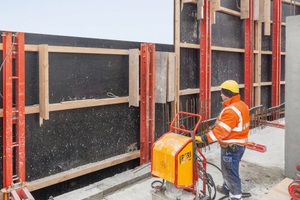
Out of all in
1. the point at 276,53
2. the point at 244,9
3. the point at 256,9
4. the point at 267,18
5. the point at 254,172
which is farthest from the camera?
the point at 276,53

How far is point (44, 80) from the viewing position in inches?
146

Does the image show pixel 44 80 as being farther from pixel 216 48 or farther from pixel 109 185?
pixel 216 48

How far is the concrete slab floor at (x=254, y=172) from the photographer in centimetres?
430

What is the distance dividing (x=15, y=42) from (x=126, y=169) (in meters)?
3.27

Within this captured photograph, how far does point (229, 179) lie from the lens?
3.72 m

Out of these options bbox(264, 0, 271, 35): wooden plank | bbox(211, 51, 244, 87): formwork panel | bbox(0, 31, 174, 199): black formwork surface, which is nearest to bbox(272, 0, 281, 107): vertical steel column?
bbox(264, 0, 271, 35): wooden plank

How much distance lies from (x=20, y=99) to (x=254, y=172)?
4.48 metres

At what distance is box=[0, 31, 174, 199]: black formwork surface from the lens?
397 cm

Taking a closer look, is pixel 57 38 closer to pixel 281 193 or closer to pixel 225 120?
pixel 225 120

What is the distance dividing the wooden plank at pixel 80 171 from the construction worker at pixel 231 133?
210 cm

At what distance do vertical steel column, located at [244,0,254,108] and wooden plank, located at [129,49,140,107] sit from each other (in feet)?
15.7

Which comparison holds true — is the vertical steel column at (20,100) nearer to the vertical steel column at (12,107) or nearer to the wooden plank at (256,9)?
the vertical steel column at (12,107)

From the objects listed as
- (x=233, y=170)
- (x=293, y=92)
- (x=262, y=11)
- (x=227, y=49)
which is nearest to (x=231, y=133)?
(x=233, y=170)

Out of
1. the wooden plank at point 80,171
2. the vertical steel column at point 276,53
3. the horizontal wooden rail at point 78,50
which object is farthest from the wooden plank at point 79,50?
the vertical steel column at point 276,53
